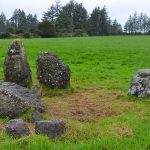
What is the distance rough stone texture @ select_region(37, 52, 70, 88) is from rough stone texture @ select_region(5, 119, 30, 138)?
6.63 meters

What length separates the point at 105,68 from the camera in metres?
25.9

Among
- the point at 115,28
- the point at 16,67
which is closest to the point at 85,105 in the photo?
the point at 16,67

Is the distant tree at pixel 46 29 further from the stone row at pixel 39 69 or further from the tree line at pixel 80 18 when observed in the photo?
the stone row at pixel 39 69

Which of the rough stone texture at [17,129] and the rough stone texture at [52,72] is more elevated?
the rough stone texture at [52,72]

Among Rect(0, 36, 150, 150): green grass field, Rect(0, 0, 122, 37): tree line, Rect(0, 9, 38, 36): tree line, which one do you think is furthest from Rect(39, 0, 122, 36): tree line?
Rect(0, 36, 150, 150): green grass field

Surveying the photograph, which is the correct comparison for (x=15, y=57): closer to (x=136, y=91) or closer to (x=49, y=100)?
(x=49, y=100)

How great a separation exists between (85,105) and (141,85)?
7.20ft

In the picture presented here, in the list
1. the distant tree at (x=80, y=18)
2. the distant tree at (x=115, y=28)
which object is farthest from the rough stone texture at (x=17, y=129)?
the distant tree at (x=115, y=28)

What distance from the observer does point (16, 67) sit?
17.2 metres

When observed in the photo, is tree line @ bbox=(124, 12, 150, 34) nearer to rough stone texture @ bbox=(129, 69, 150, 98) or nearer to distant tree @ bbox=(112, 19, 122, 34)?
distant tree @ bbox=(112, 19, 122, 34)

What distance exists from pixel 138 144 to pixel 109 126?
1568 mm

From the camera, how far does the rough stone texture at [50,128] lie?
10430 millimetres

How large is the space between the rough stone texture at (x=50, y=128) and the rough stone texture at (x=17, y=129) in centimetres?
27

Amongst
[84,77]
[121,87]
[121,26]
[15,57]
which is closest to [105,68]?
[84,77]
